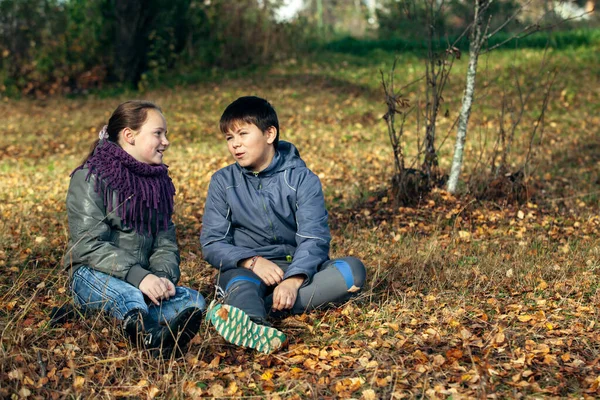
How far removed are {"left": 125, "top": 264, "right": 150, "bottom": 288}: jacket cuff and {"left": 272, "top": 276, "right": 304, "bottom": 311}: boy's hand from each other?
67 cm

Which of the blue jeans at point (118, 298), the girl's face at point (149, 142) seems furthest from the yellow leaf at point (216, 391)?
the girl's face at point (149, 142)

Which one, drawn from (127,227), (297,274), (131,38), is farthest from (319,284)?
(131,38)

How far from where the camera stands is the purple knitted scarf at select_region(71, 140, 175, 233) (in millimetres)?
3590

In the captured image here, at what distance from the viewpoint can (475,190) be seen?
646cm

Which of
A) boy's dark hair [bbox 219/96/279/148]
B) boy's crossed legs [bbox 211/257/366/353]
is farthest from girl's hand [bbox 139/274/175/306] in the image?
boy's dark hair [bbox 219/96/279/148]

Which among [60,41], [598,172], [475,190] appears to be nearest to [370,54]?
[60,41]

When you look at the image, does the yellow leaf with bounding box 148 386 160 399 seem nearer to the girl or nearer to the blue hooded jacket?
the girl

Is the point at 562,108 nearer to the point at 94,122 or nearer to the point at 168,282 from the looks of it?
the point at 94,122

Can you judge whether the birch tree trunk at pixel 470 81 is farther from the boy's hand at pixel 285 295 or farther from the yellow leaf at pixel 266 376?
the yellow leaf at pixel 266 376

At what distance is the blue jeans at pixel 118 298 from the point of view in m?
3.41

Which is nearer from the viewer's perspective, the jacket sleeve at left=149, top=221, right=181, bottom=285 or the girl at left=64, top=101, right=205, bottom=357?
the girl at left=64, top=101, right=205, bottom=357

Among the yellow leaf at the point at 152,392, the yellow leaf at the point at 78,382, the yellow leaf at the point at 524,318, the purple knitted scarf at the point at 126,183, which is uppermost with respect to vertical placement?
the purple knitted scarf at the point at 126,183

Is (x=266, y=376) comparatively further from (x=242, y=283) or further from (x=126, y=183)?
(x=126, y=183)

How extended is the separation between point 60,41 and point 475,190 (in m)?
12.5
